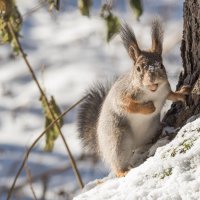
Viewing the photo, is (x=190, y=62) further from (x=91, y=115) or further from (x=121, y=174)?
(x=91, y=115)

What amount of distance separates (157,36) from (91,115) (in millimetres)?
537

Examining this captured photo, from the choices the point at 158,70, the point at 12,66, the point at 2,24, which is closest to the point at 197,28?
the point at 158,70

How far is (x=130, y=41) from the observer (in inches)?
106

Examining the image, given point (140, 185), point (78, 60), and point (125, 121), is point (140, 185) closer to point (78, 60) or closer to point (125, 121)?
point (125, 121)

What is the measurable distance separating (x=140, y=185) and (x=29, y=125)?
353cm

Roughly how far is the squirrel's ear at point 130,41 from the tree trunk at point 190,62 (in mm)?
160

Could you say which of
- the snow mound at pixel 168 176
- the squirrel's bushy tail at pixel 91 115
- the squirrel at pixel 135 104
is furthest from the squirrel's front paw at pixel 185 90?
the squirrel's bushy tail at pixel 91 115

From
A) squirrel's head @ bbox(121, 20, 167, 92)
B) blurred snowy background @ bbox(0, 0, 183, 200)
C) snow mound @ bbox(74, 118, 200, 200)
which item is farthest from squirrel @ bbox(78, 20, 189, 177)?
blurred snowy background @ bbox(0, 0, 183, 200)

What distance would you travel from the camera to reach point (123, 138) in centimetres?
262

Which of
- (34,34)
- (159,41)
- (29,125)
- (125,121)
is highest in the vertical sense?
(159,41)

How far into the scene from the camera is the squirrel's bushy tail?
10.0 ft

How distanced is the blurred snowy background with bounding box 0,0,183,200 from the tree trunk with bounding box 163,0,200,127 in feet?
7.27

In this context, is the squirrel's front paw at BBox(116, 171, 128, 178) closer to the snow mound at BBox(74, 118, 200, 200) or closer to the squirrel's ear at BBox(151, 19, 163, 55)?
the snow mound at BBox(74, 118, 200, 200)

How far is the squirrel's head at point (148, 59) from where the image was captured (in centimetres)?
260
